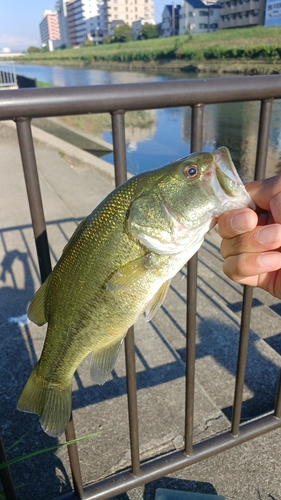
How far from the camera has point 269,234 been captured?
104cm

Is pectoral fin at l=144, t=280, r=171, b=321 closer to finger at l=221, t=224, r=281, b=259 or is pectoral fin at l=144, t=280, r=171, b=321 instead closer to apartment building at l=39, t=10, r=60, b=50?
finger at l=221, t=224, r=281, b=259

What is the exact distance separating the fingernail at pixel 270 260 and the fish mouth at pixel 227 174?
0.64ft

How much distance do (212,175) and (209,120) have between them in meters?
20.4

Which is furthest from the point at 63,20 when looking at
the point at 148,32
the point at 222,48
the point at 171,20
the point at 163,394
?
the point at 163,394

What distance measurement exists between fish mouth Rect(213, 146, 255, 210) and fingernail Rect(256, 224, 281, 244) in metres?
0.12

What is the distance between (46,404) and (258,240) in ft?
2.61

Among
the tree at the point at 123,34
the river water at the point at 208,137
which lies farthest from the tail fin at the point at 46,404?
the tree at the point at 123,34

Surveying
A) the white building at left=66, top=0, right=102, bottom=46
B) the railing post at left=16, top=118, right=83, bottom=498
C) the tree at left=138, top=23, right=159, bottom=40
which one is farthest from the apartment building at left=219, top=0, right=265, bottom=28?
the railing post at left=16, top=118, right=83, bottom=498

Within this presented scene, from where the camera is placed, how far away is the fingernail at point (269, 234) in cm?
103

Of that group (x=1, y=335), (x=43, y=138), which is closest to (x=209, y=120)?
(x=43, y=138)

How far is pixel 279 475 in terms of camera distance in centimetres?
198

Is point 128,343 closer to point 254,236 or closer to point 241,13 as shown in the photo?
point 254,236

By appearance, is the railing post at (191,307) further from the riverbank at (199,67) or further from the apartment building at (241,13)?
the apartment building at (241,13)

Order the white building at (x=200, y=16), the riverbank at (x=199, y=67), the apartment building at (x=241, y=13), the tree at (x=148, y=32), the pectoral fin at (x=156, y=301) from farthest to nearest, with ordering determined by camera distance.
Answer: the tree at (x=148, y=32) → the white building at (x=200, y=16) → the apartment building at (x=241, y=13) → the riverbank at (x=199, y=67) → the pectoral fin at (x=156, y=301)
